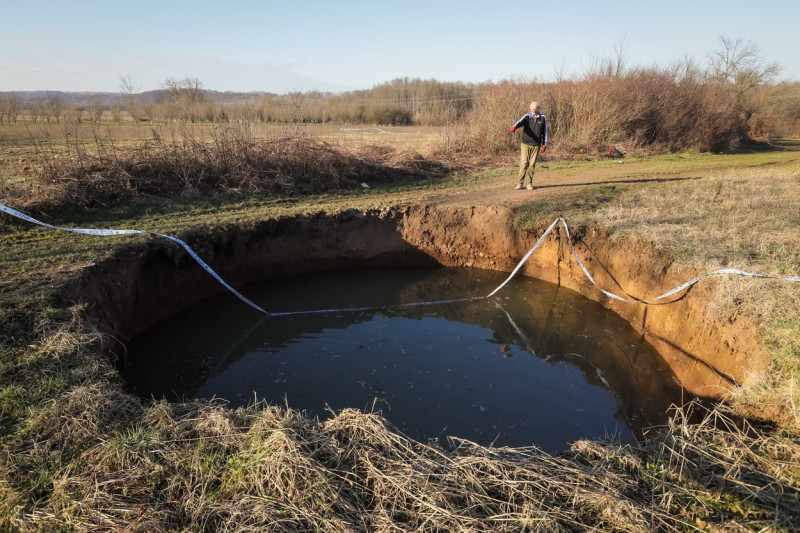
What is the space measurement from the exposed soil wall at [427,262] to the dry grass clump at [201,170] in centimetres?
257

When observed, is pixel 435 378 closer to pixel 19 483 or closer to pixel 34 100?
pixel 19 483

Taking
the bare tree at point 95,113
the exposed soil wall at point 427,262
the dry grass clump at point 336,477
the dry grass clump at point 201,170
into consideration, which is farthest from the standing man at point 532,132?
the bare tree at point 95,113

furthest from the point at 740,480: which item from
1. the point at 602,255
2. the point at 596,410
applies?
the point at 602,255

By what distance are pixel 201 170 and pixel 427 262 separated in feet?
19.5

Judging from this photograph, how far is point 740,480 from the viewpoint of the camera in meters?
3.47

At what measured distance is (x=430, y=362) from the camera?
21.5ft

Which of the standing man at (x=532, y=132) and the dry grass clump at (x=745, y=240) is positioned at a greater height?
the standing man at (x=532, y=132)

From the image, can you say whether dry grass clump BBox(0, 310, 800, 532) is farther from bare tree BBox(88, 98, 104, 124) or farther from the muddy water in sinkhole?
bare tree BBox(88, 98, 104, 124)

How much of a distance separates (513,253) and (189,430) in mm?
7844

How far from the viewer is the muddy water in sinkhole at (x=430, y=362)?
18.0 feet

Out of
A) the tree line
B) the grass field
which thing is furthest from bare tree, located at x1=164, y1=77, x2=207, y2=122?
the grass field

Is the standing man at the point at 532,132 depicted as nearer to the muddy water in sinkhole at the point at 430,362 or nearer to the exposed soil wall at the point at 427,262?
the exposed soil wall at the point at 427,262

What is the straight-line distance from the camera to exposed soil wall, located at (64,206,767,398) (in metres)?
6.09

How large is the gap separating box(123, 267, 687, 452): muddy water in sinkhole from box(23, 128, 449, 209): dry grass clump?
12.2 feet
